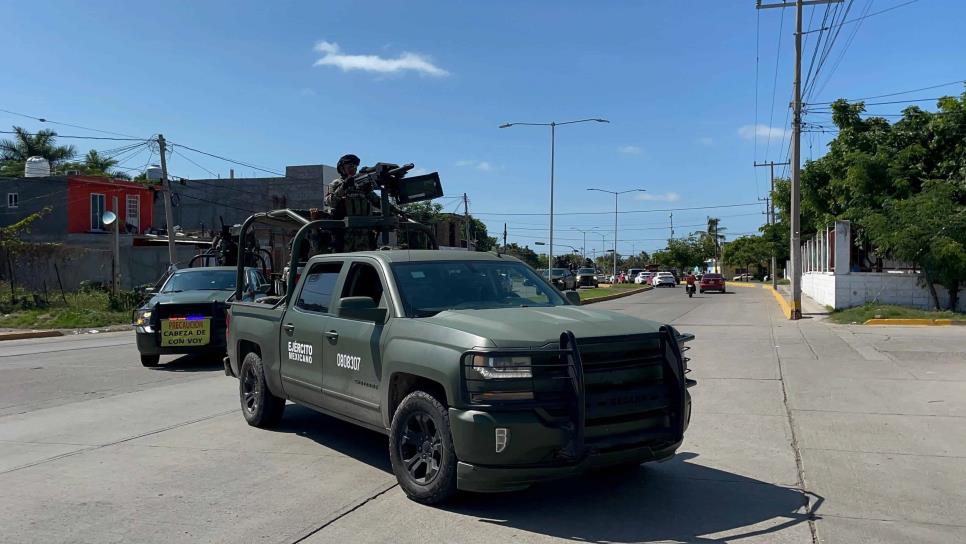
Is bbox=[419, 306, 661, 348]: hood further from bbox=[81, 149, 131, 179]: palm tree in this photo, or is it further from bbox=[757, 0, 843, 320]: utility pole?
bbox=[81, 149, 131, 179]: palm tree

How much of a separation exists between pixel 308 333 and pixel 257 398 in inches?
55.3

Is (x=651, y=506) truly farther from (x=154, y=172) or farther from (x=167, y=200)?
(x=154, y=172)

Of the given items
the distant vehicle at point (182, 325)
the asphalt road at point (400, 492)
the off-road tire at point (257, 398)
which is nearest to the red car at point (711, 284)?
the asphalt road at point (400, 492)

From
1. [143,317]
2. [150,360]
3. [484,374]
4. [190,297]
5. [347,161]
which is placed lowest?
[150,360]

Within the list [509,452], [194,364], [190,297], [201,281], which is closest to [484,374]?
[509,452]

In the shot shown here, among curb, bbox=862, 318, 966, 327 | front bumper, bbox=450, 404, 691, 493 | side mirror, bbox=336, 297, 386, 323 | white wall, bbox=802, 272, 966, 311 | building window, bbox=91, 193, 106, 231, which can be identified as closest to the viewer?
front bumper, bbox=450, 404, 691, 493

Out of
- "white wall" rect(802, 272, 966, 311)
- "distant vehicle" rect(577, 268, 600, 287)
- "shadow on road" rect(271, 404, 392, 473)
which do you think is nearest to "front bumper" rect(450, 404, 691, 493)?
"shadow on road" rect(271, 404, 392, 473)

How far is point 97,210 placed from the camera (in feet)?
129

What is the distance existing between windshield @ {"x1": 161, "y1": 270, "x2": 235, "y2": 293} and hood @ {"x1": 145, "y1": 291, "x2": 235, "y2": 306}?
0.35m

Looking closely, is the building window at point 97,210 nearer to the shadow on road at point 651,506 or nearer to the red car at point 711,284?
the red car at point 711,284

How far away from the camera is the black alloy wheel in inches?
202

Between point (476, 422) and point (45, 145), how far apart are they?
5429 cm

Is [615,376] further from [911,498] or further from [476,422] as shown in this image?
[911,498]

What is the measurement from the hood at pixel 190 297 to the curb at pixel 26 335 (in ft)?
30.1
